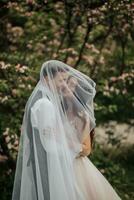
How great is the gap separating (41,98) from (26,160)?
0.59 metres

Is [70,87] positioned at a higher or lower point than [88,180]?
higher

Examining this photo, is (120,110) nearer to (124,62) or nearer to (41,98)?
(124,62)

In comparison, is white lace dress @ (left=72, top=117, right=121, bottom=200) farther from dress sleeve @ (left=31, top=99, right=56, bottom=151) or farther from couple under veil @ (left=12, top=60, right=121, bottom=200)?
dress sleeve @ (left=31, top=99, right=56, bottom=151)

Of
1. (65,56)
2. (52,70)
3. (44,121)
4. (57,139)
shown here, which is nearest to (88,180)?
(57,139)

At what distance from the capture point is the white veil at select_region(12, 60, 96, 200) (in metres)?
5.38

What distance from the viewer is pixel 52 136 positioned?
5.37 m

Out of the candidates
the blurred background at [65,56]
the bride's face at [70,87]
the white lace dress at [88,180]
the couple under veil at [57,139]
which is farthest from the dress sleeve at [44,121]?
the blurred background at [65,56]

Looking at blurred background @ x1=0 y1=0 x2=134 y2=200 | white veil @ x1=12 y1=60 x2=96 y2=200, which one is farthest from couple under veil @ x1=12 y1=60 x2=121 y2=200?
blurred background @ x1=0 y1=0 x2=134 y2=200

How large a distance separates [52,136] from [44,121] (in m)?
0.16

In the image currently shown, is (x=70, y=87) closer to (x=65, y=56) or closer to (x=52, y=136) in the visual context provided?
(x=52, y=136)

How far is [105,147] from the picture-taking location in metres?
11.2

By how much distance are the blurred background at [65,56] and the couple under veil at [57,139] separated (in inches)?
54.2

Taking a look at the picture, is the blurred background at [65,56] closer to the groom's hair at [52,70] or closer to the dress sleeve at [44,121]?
the groom's hair at [52,70]

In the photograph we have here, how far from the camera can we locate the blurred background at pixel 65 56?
24.6 ft
